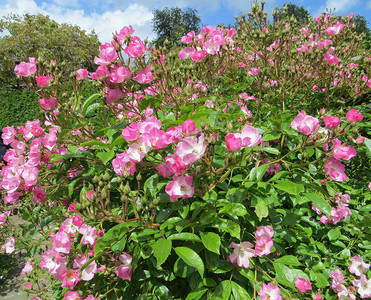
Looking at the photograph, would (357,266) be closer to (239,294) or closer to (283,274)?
(283,274)

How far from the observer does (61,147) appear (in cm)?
174

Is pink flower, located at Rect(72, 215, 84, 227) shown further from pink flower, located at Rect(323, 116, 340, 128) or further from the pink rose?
pink flower, located at Rect(323, 116, 340, 128)

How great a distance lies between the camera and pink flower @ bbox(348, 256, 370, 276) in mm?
1675

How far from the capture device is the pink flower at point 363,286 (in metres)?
1.65

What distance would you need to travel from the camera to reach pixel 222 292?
3.79ft

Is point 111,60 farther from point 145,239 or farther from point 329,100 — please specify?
point 329,100

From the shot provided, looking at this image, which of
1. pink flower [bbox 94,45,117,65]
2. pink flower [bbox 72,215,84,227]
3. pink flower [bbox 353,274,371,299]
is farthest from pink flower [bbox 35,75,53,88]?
pink flower [bbox 353,274,371,299]

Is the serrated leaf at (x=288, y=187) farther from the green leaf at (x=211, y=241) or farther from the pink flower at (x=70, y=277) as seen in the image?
the pink flower at (x=70, y=277)

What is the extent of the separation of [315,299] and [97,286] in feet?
3.67

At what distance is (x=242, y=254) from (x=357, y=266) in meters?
0.98

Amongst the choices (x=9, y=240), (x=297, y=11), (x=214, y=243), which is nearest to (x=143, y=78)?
(x=214, y=243)

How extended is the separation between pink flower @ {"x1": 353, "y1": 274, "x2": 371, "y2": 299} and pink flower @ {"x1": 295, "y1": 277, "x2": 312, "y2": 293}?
25.0 inches

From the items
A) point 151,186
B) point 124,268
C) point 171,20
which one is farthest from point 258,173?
point 171,20

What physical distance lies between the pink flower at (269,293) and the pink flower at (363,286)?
80cm
